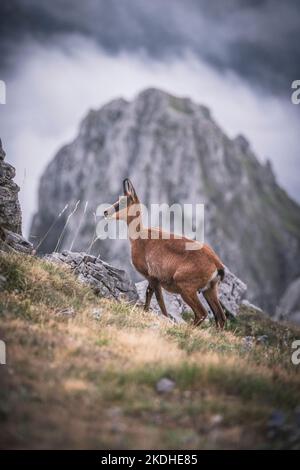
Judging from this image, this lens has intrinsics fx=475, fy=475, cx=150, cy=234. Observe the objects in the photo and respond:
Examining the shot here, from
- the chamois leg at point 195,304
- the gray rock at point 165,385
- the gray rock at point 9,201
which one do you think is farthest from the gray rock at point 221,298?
the gray rock at point 165,385

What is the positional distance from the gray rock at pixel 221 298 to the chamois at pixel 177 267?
2.24 m

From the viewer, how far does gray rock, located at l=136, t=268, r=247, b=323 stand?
1775 centimetres

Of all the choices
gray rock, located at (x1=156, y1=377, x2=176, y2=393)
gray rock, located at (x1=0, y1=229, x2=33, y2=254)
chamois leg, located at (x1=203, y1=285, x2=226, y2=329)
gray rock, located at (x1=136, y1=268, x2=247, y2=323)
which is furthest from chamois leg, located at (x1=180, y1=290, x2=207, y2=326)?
gray rock, located at (x1=156, y1=377, x2=176, y2=393)

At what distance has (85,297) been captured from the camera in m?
12.0

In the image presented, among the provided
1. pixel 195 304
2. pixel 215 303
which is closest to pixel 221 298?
pixel 215 303

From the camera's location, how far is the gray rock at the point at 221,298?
58.2ft

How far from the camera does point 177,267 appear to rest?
537 inches

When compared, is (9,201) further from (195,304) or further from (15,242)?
(195,304)

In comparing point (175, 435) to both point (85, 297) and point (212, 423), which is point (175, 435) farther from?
point (85, 297)

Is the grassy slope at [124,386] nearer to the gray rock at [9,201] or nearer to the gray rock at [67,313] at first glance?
Answer: the gray rock at [67,313]

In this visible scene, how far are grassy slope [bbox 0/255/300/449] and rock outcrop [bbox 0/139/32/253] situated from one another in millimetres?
3592
